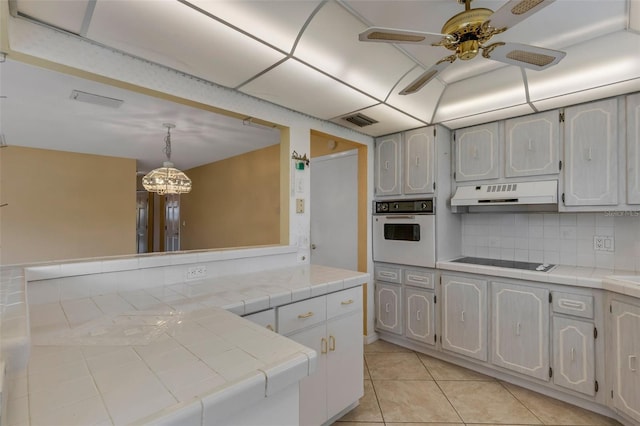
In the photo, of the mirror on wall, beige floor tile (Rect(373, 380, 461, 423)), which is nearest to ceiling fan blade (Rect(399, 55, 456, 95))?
the mirror on wall

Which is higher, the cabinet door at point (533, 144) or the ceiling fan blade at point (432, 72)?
the ceiling fan blade at point (432, 72)

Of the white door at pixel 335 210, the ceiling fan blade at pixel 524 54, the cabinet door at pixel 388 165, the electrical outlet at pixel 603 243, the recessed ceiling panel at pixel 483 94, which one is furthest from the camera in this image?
the white door at pixel 335 210

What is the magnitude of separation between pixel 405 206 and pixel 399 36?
1918 millimetres

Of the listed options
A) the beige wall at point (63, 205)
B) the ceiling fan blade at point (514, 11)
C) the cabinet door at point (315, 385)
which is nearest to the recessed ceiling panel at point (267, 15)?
the ceiling fan blade at point (514, 11)

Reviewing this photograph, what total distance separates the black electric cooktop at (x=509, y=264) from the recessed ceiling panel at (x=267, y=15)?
93.6 inches

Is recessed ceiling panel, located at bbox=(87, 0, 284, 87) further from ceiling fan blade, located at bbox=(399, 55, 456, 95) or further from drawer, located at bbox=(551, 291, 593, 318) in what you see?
drawer, located at bbox=(551, 291, 593, 318)

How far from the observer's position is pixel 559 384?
2.14 metres

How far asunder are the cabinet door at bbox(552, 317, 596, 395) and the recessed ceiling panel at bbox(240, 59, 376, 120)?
7.15 ft

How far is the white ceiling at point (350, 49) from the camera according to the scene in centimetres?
137

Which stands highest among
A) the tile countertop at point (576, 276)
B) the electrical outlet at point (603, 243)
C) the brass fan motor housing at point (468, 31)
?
the brass fan motor housing at point (468, 31)

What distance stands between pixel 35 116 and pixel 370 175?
354 centimetres

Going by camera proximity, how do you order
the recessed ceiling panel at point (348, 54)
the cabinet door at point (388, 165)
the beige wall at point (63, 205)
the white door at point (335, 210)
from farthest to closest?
1. the beige wall at point (63, 205)
2. the white door at point (335, 210)
3. the cabinet door at point (388, 165)
4. the recessed ceiling panel at point (348, 54)

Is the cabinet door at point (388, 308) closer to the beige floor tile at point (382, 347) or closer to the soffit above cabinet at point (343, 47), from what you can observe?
the beige floor tile at point (382, 347)

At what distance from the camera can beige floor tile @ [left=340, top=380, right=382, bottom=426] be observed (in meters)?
1.97
